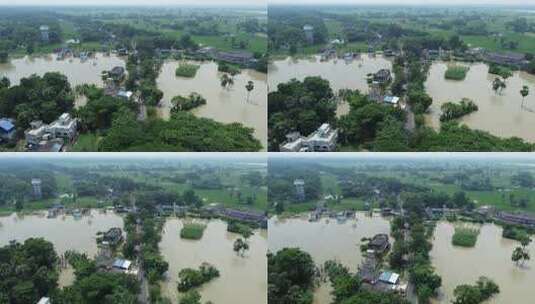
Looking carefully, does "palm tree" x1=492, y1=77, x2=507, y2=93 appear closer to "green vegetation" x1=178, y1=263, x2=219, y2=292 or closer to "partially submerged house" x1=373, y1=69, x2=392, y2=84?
"partially submerged house" x1=373, y1=69, x2=392, y2=84

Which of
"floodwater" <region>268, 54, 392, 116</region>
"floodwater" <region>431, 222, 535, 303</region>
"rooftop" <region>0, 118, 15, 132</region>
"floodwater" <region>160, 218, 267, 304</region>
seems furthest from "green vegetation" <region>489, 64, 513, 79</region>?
"rooftop" <region>0, 118, 15, 132</region>

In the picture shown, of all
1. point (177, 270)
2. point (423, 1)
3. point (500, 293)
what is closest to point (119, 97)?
point (177, 270)

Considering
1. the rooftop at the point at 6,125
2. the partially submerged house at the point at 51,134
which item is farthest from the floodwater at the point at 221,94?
the rooftop at the point at 6,125

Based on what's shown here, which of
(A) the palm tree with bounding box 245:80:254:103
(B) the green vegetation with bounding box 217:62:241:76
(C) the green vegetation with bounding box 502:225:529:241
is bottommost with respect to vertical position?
(C) the green vegetation with bounding box 502:225:529:241

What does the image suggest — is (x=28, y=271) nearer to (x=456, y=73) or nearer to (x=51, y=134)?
(x=51, y=134)

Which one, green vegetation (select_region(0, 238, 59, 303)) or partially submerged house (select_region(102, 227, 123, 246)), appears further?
partially submerged house (select_region(102, 227, 123, 246))

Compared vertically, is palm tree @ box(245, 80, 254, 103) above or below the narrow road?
above
